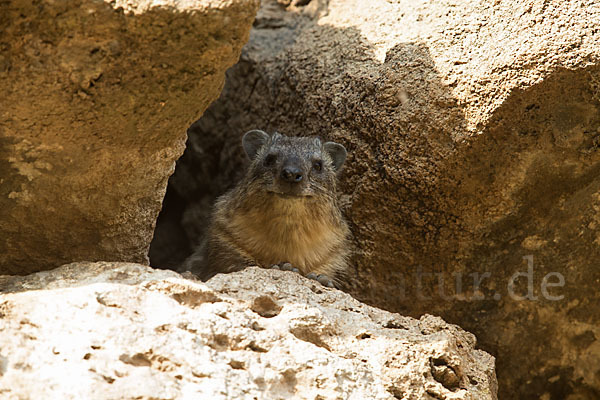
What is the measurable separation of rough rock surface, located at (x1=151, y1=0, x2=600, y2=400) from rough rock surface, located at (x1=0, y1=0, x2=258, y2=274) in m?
1.76

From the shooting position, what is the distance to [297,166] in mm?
5242

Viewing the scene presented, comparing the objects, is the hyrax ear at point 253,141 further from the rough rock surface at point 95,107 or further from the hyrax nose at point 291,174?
the rough rock surface at point 95,107

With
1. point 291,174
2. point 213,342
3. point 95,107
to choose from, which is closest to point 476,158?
point 291,174

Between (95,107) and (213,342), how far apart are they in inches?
52.2

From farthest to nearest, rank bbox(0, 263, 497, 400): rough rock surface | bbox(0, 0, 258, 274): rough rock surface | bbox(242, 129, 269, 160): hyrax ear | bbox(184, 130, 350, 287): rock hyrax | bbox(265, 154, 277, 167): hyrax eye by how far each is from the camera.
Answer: bbox(242, 129, 269, 160): hyrax ear → bbox(265, 154, 277, 167): hyrax eye → bbox(184, 130, 350, 287): rock hyrax → bbox(0, 0, 258, 274): rough rock surface → bbox(0, 263, 497, 400): rough rock surface

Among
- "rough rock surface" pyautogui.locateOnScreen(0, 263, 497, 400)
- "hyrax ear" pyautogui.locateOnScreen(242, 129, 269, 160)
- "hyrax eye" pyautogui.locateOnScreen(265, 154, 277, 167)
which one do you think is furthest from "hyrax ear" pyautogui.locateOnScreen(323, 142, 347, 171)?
"rough rock surface" pyautogui.locateOnScreen(0, 263, 497, 400)

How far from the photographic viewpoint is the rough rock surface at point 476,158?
436 cm

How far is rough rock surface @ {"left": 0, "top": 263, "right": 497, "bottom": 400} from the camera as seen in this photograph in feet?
9.25

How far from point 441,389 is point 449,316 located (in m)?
1.74

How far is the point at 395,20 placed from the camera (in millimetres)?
5312

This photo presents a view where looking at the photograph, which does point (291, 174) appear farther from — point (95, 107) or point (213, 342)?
point (213, 342)

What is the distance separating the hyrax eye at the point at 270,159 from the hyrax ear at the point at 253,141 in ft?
1.20

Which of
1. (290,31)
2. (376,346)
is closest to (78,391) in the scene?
(376,346)

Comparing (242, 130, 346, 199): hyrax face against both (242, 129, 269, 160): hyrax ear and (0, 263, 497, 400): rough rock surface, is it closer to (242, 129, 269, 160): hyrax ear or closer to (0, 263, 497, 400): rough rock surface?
(242, 129, 269, 160): hyrax ear
